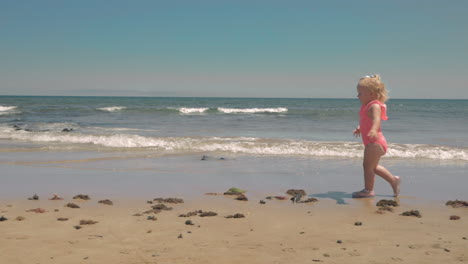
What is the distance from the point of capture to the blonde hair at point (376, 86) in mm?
5707

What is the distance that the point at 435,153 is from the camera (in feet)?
33.0

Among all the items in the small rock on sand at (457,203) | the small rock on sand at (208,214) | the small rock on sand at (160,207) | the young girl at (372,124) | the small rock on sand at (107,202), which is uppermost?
the young girl at (372,124)

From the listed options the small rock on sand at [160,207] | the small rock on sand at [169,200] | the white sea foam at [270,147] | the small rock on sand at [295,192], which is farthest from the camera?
the white sea foam at [270,147]

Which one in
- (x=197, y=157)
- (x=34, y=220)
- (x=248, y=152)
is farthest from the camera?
(x=248, y=152)

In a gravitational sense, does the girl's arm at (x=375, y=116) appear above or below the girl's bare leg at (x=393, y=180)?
above

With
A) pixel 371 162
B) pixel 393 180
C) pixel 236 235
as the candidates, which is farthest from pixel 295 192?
pixel 236 235

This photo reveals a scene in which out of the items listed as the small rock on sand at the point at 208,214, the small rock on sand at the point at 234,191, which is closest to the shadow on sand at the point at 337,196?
the small rock on sand at the point at 234,191

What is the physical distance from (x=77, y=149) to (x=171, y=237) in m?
8.04

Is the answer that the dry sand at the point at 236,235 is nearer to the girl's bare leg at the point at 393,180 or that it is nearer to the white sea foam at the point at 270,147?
the girl's bare leg at the point at 393,180

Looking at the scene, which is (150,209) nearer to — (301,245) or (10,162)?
(301,245)

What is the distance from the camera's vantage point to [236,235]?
389 centimetres

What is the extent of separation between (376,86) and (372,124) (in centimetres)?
49

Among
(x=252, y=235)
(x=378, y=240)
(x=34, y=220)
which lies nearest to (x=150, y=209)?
(x=34, y=220)

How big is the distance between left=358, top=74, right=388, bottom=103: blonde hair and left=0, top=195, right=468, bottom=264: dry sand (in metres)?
1.42
